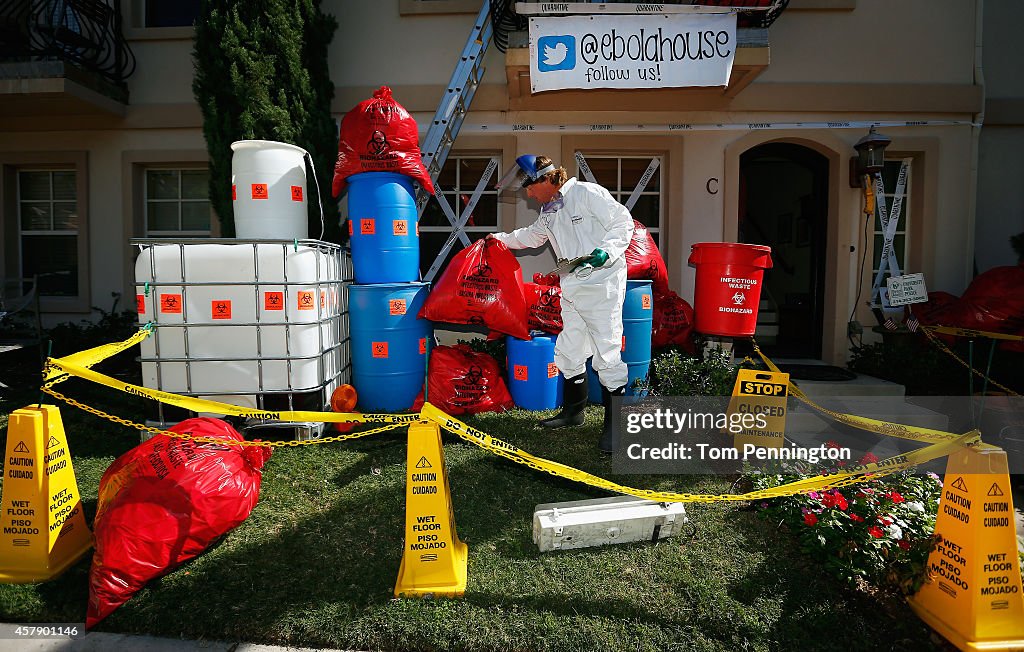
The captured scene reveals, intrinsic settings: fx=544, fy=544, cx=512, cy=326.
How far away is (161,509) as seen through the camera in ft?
7.78

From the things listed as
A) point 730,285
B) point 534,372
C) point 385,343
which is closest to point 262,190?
point 385,343

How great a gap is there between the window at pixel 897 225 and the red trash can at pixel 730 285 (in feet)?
9.53

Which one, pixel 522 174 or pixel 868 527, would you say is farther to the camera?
pixel 522 174

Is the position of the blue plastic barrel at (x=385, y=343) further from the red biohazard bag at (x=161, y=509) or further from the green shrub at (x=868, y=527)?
the green shrub at (x=868, y=527)

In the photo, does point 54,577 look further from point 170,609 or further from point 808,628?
point 808,628

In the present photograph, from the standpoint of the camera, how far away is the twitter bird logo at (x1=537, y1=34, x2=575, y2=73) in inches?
203

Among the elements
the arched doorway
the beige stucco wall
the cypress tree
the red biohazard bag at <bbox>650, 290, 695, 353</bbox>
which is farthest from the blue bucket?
the arched doorway

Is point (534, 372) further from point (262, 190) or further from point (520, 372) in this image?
point (262, 190)

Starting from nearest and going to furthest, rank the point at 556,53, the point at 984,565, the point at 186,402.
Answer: the point at 984,565 → the point at 186,402 → the point at 556,53

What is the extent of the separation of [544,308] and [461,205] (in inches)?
99.4

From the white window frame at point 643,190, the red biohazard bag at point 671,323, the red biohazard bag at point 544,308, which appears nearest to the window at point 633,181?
the white window frame at point 643,190

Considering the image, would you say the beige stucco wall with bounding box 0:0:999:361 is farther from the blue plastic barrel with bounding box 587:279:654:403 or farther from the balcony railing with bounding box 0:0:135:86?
the blue plastic barrel with bounding box 587:279:654:403

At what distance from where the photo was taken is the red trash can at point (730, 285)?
4.52m

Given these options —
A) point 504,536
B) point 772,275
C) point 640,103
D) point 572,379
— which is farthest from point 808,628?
point 772,275
